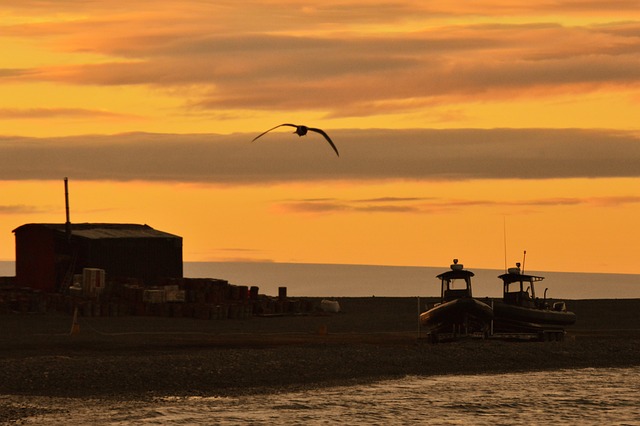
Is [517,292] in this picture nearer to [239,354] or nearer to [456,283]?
[456,283]

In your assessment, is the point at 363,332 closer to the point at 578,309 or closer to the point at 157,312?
the point at 157,312

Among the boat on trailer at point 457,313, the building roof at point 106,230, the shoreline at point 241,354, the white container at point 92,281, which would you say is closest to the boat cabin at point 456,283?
the boat on trailer at point 457,313

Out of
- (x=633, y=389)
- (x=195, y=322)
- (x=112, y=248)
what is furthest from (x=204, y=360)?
(x=112, y=248)

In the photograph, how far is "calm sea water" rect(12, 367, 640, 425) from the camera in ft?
103

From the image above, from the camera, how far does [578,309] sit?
77562 millimetres

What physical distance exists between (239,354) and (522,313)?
1169cm

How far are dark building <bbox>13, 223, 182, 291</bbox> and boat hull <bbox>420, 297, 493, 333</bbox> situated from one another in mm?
26676

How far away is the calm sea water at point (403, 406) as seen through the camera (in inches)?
1232

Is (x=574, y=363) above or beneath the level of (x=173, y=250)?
beneath

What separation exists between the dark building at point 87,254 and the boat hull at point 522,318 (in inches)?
1080

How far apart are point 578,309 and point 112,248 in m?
28.2

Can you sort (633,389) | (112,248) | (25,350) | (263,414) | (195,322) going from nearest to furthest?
(263,414) < (633,389) < (25,350) < (195,322) < (112,248)

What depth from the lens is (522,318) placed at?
4709cm

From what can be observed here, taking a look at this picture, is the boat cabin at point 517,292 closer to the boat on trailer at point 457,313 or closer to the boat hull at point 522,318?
the boat hull at point 522,318
